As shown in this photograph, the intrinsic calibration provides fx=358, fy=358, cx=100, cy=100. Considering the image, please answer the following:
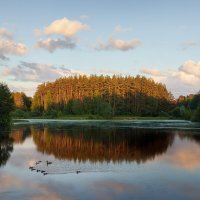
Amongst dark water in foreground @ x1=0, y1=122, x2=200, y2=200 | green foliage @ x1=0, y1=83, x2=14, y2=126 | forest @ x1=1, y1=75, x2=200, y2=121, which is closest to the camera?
dark water in foreground @ x1=0, y1=122, x2=200, y2=200

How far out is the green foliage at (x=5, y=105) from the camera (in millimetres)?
71125

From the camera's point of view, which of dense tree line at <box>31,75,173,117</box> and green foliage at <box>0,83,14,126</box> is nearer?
green foliage at <box>0,83,14,126</box>

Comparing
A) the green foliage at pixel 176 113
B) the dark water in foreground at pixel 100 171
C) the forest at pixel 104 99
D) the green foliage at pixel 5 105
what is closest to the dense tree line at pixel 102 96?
the forest at pixel 104 99

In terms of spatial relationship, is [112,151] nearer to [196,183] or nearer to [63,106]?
[196,183]

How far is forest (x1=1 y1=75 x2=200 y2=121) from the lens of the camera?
497 feet

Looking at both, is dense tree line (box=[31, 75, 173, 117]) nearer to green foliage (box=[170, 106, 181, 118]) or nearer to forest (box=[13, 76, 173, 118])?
forest (box=[13, 76, 173, 118])

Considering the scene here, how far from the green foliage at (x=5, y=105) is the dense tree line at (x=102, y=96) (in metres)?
72.5

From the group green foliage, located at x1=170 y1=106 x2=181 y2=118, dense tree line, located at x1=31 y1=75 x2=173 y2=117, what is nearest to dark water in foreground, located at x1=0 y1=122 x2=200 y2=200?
dense tree line, located at x1=31 y1=75 x2=173 y2=117

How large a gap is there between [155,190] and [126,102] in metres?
135

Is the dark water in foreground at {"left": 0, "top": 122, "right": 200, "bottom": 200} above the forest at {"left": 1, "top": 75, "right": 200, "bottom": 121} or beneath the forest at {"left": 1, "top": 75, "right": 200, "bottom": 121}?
beneath

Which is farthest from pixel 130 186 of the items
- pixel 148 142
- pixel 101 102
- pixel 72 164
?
pixel 101 102

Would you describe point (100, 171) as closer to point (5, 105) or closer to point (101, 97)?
point (5, 105)

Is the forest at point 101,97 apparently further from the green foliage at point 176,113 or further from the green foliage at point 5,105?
the green foliage at point 5,105

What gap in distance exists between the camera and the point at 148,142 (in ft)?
179
